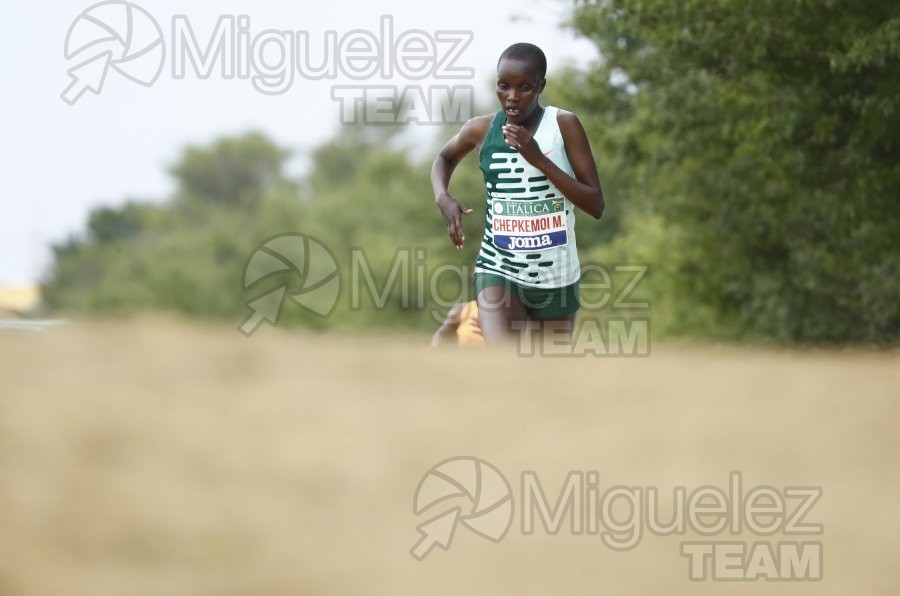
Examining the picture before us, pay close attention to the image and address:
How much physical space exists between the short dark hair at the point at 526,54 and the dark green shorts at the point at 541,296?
1.10 metres

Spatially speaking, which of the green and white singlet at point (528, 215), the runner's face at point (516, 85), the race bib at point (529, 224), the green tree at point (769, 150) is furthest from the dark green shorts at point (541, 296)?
the green tree at point (769, 150)

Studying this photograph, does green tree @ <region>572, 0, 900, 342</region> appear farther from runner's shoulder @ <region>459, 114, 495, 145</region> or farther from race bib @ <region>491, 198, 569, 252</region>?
race bib @ <region>491, 198, 569, 252</region>

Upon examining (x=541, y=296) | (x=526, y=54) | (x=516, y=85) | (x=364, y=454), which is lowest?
(x=364, y=454)

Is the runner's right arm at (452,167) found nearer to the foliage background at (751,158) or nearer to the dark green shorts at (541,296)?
the dark green shorts at (541,296)

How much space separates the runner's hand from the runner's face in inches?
21.7

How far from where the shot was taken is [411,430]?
659 centimetres

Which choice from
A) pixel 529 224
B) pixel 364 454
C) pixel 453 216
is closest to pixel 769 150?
pixel 529 224

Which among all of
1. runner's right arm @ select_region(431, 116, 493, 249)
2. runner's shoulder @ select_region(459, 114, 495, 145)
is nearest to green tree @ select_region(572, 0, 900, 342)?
runner's right arm @ select_region(431, 116, 493, 249)

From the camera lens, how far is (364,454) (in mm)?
6211

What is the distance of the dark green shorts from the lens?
801 cm

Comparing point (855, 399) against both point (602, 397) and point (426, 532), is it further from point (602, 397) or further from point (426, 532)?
point (426, 532)

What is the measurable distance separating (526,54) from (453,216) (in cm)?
91

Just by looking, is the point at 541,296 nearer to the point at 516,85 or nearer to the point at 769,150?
the point at 516,85

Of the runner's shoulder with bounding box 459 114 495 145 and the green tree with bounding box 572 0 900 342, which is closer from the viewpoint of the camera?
the runner's shoulder with bounding box 459 114 495 145
